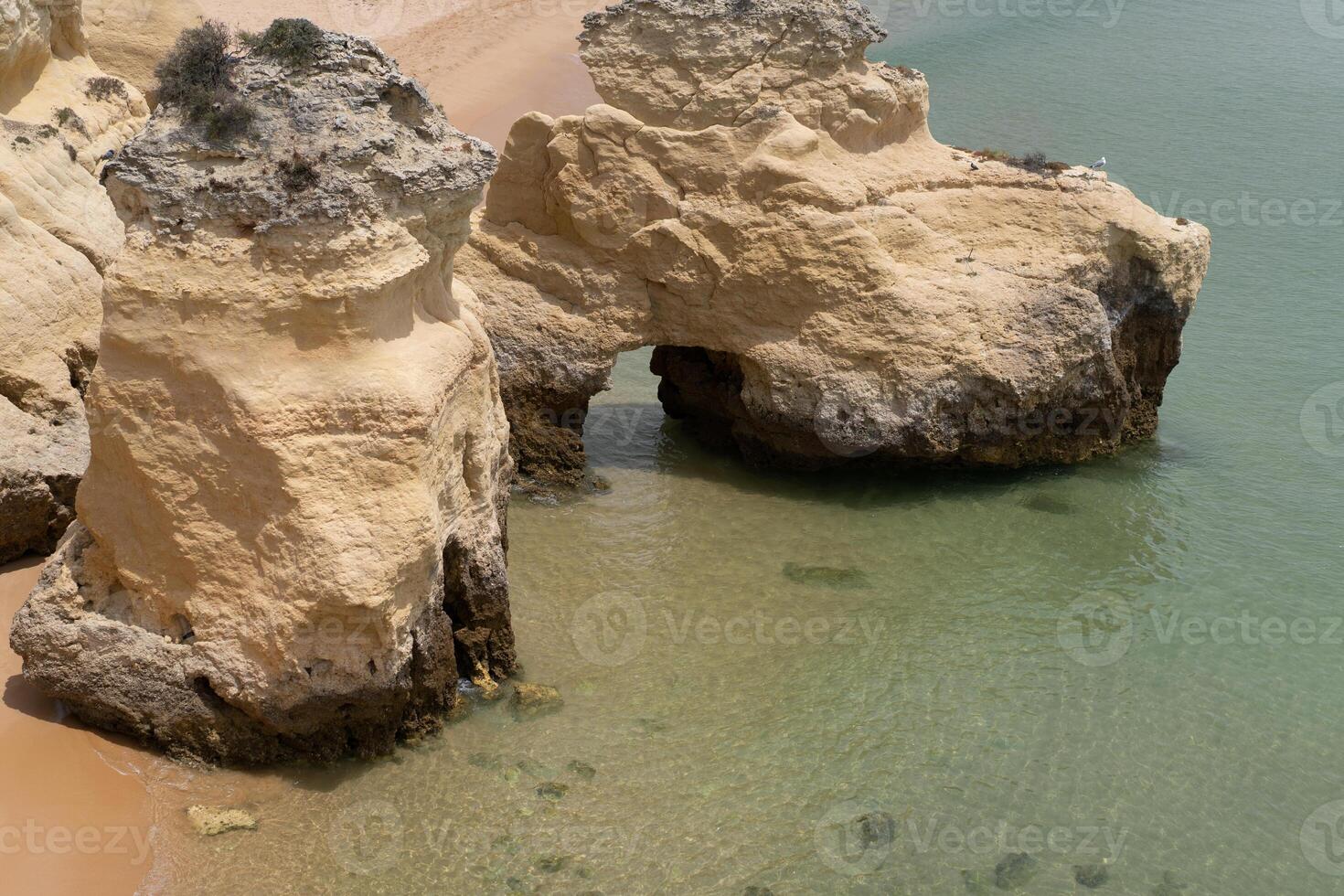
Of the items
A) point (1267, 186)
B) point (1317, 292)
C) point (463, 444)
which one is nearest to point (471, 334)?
point (463, 444)

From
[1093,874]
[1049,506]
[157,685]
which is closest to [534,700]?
[157,685]

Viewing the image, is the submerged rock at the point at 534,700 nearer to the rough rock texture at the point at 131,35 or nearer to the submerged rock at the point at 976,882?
the submerged rock at the point at 976,882

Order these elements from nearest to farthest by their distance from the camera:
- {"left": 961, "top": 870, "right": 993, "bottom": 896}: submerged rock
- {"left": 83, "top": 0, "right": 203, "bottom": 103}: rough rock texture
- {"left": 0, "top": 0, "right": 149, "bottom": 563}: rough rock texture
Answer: {"left": 961, "top": 870, "right": 993, "bottom": 896}: submerged rock, {"left": 0, "top": 0, "right": 149, "bottom": 563}: rough rock texture, {"left": 83, "top": 0, "right": 203, "bottom": 103}: rough rock texture

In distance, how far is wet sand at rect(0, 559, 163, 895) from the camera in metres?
6.66

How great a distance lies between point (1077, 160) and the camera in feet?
77.0

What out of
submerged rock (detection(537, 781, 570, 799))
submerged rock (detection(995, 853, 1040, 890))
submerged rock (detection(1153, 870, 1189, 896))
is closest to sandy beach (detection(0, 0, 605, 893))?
submerged rock (detection(537, 781, 570, 799))

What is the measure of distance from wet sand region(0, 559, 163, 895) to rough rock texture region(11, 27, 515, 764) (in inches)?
10.2

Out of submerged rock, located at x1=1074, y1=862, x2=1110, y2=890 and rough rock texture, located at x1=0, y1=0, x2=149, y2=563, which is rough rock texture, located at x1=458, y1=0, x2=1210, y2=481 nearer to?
rough rock texture, located at x1=0, y1=0, x2=149, y2=563

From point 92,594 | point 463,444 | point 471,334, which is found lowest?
point 92,594

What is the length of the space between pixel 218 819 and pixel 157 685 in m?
0.93

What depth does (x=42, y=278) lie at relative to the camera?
394 inches

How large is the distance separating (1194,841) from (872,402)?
4904 millimetres

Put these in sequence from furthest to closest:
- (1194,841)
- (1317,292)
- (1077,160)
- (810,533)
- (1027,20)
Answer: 1. (1027,20)
2. (1077,160)
3. (1317,292)
4. (810,533)
5. (1194,841)

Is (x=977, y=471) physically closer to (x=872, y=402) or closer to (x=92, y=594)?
(x=872, y=402)
